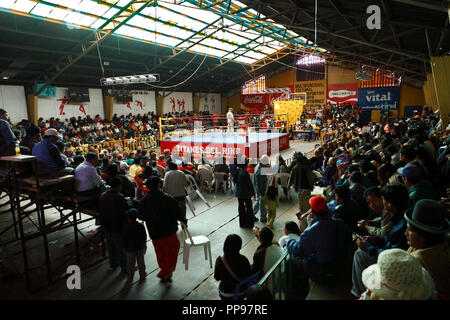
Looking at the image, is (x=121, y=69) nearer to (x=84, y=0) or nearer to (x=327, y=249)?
(x=84, y=0)

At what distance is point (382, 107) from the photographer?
11047 mm

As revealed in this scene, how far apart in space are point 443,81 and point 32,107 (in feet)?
59.3

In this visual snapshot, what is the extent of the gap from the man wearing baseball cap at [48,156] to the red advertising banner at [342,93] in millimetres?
25561

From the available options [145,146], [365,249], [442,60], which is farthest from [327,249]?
[145,146]

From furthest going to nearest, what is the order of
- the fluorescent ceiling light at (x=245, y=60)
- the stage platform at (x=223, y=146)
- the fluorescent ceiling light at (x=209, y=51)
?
the fluorescent ceiling light at (x=245, y=60), the fluorescent ceiling light at (x=209, y=51), the stage platform at (x=223, y=146)

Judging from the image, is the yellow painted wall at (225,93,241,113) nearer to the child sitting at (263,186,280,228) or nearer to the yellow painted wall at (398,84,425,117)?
the yellow painted wall at (398,84,425,117)

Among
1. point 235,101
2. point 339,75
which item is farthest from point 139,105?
point 339,75

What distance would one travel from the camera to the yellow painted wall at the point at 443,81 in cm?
733

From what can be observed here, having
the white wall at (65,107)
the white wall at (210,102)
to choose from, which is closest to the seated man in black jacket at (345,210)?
the white wall at (65,107)

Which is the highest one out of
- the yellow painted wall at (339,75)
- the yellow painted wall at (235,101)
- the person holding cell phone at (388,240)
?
the yellow painted wall at (339,75)

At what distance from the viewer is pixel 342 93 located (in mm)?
25859

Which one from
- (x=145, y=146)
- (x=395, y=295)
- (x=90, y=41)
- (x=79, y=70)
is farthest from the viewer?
(x=145, y=146)

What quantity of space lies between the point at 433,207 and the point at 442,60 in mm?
7604

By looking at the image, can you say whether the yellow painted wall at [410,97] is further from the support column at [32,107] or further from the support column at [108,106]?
the support column at [32,107]
